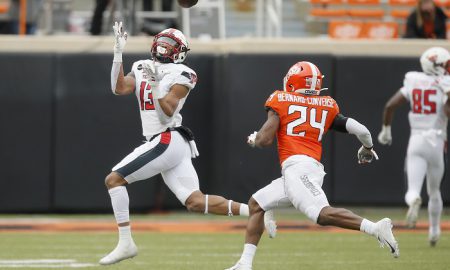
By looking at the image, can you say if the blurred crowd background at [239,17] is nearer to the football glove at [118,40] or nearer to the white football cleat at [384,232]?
the football glove at [118,40]

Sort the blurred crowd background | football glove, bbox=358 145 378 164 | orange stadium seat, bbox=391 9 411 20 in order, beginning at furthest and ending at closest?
orange stadium seat, bbox=391 9 411 20, the blurred crowd background, football glove, bbox=358 145 378 164

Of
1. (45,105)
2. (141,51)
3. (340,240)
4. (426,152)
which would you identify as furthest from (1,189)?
(426,152)

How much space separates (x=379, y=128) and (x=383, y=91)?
18.2 inches

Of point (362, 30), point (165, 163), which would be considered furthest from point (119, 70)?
point (362, 30)

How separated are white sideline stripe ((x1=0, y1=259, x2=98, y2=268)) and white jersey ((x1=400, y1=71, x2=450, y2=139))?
3786 mm

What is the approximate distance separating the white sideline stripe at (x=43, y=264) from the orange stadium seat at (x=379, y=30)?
7926mm

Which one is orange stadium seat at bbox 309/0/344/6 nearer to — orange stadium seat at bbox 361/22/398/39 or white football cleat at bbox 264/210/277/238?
orange stadium seat at bbox 361/22/398/39

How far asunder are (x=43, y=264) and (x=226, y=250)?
1.89 m

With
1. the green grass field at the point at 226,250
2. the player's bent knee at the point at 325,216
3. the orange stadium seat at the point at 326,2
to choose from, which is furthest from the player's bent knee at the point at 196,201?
A: the orange stadium seat at the point at 326,2

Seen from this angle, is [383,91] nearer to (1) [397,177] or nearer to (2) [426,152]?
(1) [397,177]

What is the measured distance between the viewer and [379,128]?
13.2 metres

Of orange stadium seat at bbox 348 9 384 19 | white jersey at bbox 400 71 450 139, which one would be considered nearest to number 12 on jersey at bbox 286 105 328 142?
white jersey at bbox 400 71 450 139

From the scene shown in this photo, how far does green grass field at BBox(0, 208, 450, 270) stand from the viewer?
839 centimetres

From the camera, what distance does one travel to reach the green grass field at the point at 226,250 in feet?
27.5
